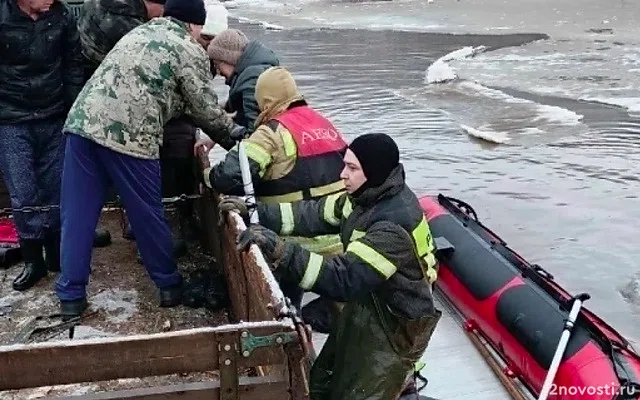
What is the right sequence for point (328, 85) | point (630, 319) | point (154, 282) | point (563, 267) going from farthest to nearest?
point (328, 85) < point (563, 267) < point (630, 319) < point (154, 282)

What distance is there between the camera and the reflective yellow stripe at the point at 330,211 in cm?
379

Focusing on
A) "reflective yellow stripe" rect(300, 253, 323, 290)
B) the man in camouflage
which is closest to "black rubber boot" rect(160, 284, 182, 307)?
the man in camouflage

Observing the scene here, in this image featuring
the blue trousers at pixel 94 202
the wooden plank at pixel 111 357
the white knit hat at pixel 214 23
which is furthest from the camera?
the white knit hat at pixel 214 23

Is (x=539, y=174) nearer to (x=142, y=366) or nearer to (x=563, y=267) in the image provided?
(x=563, y=267)

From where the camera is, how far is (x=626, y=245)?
8633mm

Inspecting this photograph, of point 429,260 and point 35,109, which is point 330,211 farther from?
point 35,109

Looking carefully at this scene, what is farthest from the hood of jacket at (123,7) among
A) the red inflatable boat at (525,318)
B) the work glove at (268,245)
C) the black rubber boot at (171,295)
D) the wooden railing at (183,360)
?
the red inflatable boat at (525,318)

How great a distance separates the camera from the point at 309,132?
4.04 metres

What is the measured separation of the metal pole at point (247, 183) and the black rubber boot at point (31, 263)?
4.95 ft

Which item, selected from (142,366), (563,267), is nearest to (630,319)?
(563,267)

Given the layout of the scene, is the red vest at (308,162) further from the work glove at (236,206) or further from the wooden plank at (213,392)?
the wooden plank at (213,392)

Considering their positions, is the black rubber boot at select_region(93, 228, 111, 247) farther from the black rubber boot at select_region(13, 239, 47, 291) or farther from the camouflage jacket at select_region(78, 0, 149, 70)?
the camouflage jacket at select_region(78, 0, 149, 70)

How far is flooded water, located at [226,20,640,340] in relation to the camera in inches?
328

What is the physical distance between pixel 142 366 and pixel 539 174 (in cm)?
941
